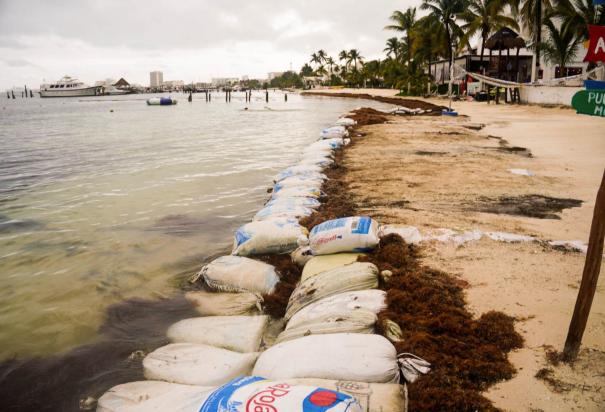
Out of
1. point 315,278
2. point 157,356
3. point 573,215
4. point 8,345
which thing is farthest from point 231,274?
point 573,215

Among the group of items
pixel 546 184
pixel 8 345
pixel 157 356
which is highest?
pixel 546 184

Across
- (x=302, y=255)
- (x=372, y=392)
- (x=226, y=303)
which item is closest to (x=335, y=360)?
(x=372, y=392)

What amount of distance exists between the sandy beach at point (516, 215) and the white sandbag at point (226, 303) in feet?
5.39

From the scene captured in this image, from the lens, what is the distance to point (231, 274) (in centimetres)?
382

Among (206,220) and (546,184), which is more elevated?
(546,184)

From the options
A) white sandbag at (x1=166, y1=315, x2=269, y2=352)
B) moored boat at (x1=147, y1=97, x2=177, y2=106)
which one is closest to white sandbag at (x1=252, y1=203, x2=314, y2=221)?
white sandbag at (x1=166, y1=315, x2=269, y2=352)

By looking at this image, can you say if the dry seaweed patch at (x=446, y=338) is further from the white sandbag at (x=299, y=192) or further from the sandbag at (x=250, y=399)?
the white sandbag at (x=299, y=192)

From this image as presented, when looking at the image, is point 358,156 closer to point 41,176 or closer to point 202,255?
point 202,255

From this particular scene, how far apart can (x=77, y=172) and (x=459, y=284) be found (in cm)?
1016

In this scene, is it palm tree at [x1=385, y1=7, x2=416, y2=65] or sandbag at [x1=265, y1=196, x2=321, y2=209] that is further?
palm tree at [x1=385, y1=7, x2=416, y2=65]

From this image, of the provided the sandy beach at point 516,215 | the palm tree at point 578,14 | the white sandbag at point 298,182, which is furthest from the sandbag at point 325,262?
the palm tree at point 578,14

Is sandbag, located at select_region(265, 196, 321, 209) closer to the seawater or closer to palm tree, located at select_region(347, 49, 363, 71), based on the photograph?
the seawater

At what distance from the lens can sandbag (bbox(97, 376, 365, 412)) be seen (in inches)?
64.7

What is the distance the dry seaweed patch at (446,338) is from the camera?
7.11 feet
